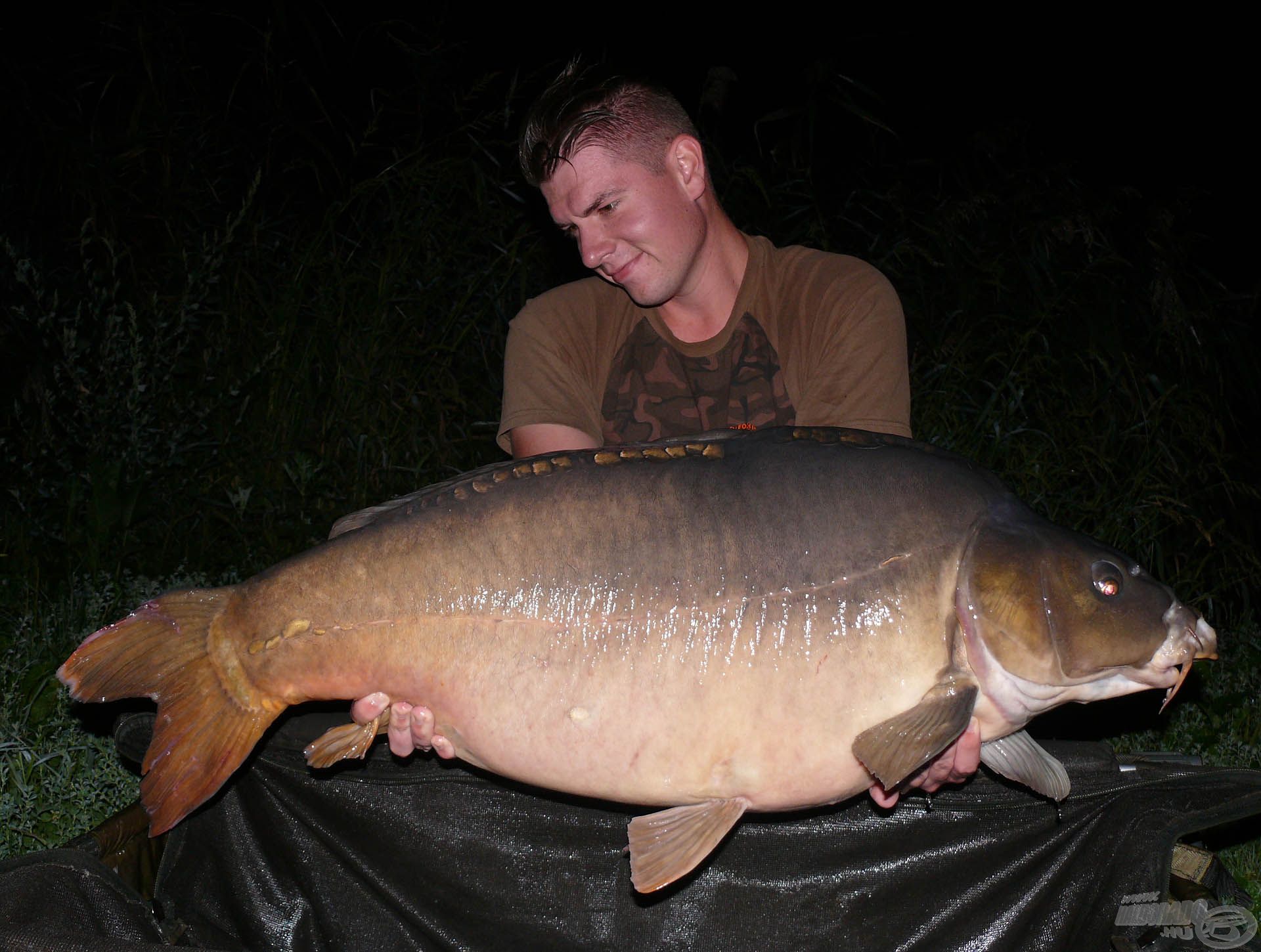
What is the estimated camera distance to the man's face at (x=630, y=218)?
2139 millimetres

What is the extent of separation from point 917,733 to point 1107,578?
1.16 feet

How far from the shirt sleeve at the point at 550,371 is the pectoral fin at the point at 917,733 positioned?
3.29ft

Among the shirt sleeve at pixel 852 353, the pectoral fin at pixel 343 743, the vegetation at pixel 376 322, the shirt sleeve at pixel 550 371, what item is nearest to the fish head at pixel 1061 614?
the shirt sleeve at pixel 852 353

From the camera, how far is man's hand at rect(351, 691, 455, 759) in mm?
1651

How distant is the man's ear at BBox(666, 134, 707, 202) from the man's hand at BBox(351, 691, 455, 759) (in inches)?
45.1

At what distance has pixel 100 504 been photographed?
10.1 ft

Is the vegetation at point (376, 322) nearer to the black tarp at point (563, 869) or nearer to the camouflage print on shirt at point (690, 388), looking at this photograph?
the black tarp at point (563, 869)

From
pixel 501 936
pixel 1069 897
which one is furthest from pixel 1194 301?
pixel 501 936

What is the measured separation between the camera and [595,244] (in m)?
2.18

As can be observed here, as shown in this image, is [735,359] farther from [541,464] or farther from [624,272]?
[541,464]

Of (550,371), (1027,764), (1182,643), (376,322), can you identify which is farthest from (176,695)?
(376,322)

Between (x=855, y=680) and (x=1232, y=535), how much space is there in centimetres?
245

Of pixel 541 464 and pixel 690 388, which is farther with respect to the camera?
pixel 690 388

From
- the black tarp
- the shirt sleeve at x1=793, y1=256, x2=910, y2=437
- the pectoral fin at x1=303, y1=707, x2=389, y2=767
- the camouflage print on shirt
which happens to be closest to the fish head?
the black tarp
